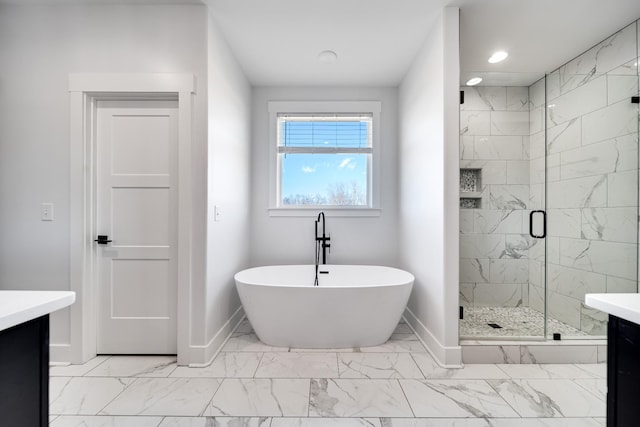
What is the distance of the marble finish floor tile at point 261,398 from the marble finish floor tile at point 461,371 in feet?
2.82

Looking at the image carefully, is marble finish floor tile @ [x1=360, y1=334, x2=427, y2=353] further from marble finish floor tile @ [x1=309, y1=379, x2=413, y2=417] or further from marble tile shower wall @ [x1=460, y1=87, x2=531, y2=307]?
marble tile shower wall @ [x1=460, y1=87, x2=531, y2=307]

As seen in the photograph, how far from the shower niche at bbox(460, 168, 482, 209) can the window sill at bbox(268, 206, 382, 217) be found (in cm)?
89

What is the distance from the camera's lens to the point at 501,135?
3123 mm

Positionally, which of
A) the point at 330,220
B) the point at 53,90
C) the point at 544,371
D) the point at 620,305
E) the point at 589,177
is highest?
the point at 53,90

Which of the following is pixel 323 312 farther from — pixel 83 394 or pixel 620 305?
pixel 620 305

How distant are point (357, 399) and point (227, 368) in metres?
0.95

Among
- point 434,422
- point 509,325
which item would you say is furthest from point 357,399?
point 509,325

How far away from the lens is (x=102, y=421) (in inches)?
62.6

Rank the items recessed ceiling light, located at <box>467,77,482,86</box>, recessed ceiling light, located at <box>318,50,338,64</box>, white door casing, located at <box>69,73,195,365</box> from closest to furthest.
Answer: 1. white door casing, located at <box>69,73,195,365</box>
2. recessed ceiling light, located at <box>467,77,482,86</box>
3. recessed ceiling light, located at <box>318,50,338,64</box>

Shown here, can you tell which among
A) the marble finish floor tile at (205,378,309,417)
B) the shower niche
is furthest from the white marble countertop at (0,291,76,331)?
the shower niche

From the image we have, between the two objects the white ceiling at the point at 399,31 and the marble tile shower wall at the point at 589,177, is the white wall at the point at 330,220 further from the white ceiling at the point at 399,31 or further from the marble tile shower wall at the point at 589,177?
the marble tile shower wall at the point at 589,177

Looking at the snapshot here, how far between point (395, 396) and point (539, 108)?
286cm

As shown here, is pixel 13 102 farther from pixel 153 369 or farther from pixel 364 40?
pixel 364 40

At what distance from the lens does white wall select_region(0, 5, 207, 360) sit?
2164 mm
